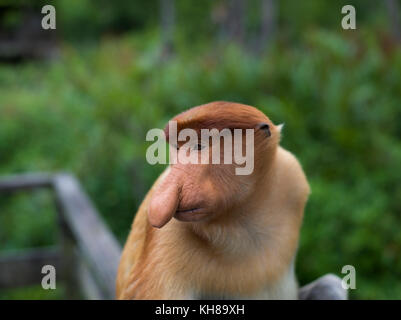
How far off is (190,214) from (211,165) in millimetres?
100

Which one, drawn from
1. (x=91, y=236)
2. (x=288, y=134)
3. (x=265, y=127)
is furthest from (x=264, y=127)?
(x=288, y=134)

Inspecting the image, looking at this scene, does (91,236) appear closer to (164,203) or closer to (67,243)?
(67,243)

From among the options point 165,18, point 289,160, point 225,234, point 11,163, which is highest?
point 165,18

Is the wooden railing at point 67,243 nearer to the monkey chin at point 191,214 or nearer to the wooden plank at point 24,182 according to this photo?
the wooden plank at point 24,182

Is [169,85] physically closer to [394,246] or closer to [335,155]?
[335,155]

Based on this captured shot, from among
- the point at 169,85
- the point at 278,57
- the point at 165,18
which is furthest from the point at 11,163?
the point at 165,18

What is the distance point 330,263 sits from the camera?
3318 millimetres

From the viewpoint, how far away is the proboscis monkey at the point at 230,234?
0.87 m

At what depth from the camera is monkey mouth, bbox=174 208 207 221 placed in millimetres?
796

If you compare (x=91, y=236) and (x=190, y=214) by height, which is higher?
(x=190, y=214)

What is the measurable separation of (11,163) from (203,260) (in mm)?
4749

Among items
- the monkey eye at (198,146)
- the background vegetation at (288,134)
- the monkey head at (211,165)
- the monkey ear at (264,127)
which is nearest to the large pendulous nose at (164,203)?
the monkey head at (211,165)

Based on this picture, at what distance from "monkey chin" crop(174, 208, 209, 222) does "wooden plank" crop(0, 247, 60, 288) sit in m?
2.07

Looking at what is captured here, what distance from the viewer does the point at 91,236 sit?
186 cm
